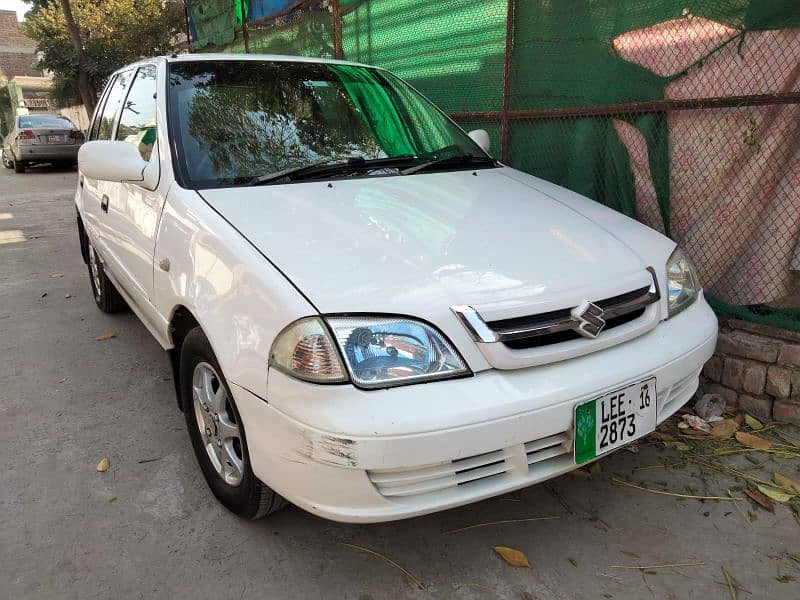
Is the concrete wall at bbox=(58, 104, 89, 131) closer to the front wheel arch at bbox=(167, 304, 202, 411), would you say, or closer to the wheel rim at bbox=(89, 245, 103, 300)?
the wheel rim at bbox=(89, 245, 103, 300)

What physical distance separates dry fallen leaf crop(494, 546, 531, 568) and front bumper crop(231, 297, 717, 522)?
1.30 ft

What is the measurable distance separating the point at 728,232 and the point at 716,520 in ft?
4.84

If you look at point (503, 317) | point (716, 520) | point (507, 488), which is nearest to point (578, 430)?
point (507, 488)

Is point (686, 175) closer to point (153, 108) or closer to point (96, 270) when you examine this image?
point (153, 108)

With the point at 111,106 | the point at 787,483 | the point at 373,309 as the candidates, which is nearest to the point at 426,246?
the point at 373,309

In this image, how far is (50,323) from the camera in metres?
4.52

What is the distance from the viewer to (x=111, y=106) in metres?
3.98

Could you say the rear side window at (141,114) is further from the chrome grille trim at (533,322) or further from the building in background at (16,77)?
the building in background at (16,77)

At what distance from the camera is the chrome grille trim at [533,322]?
179 cm

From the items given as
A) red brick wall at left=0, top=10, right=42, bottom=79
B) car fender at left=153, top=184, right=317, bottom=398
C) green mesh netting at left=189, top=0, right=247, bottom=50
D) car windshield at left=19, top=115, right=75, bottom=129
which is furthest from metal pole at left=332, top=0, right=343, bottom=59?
red brick wall at left=0, top=10, right=42, bottom=79

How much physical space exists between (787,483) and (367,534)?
167 cm

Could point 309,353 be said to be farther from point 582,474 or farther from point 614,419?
point 582,474

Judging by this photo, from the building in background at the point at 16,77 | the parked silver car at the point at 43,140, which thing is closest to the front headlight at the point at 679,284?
the parked silver car at the point at 43,140

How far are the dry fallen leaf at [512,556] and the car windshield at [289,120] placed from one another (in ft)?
5.31
